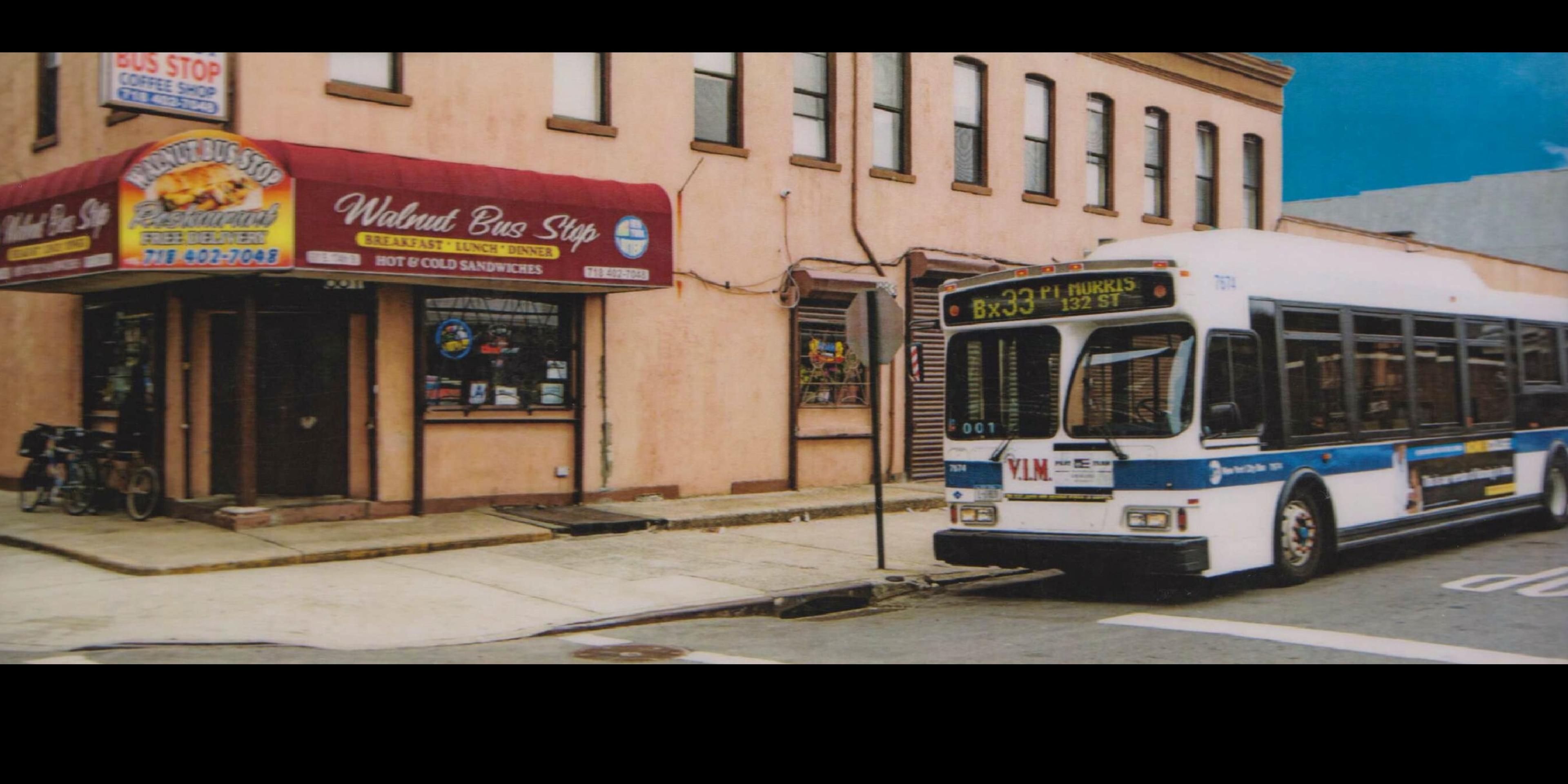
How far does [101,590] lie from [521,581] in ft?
10.7

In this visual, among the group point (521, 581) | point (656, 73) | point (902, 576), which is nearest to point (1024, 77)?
point (656, 73)

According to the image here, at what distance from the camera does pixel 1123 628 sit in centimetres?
871

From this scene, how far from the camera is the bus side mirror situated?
31.7 ft

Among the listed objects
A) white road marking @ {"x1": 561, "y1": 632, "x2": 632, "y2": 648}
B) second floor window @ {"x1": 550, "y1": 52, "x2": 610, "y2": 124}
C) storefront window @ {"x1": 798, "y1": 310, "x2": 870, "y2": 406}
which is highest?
second floor window @ {"x1": 550, "y1": 52, "x2": 610, "y2": 124}

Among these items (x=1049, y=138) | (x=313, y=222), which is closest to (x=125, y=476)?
(x=313, y=222)

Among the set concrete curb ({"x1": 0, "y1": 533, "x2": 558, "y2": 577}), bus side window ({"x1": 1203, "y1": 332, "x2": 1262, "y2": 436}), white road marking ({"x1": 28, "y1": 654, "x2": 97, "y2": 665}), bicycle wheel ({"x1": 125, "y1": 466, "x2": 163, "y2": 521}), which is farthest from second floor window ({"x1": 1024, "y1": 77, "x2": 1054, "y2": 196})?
white road marking ({"x1": 28, "y1": 654, "x2": 97, "y2": 665})

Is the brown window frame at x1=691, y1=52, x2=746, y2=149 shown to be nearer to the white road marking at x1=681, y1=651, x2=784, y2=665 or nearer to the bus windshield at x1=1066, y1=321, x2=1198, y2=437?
the bus windshield at x1=1066, y1=321, x2=1198, y2=437

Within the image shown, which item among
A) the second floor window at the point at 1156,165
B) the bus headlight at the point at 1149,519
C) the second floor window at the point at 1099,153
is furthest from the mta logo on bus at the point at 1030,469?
the second floor window at the point at 1156,165

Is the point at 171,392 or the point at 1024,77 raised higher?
the point at 1024,77

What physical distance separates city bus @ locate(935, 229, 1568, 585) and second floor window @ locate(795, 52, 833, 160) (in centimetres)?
810

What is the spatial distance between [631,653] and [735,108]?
1106 centimetres

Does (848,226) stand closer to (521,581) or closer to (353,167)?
(353,167)

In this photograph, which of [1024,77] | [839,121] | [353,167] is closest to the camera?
[353,167]

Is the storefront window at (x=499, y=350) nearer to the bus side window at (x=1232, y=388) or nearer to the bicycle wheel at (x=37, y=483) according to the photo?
the bicycle wheel at (x=37, y=483)
